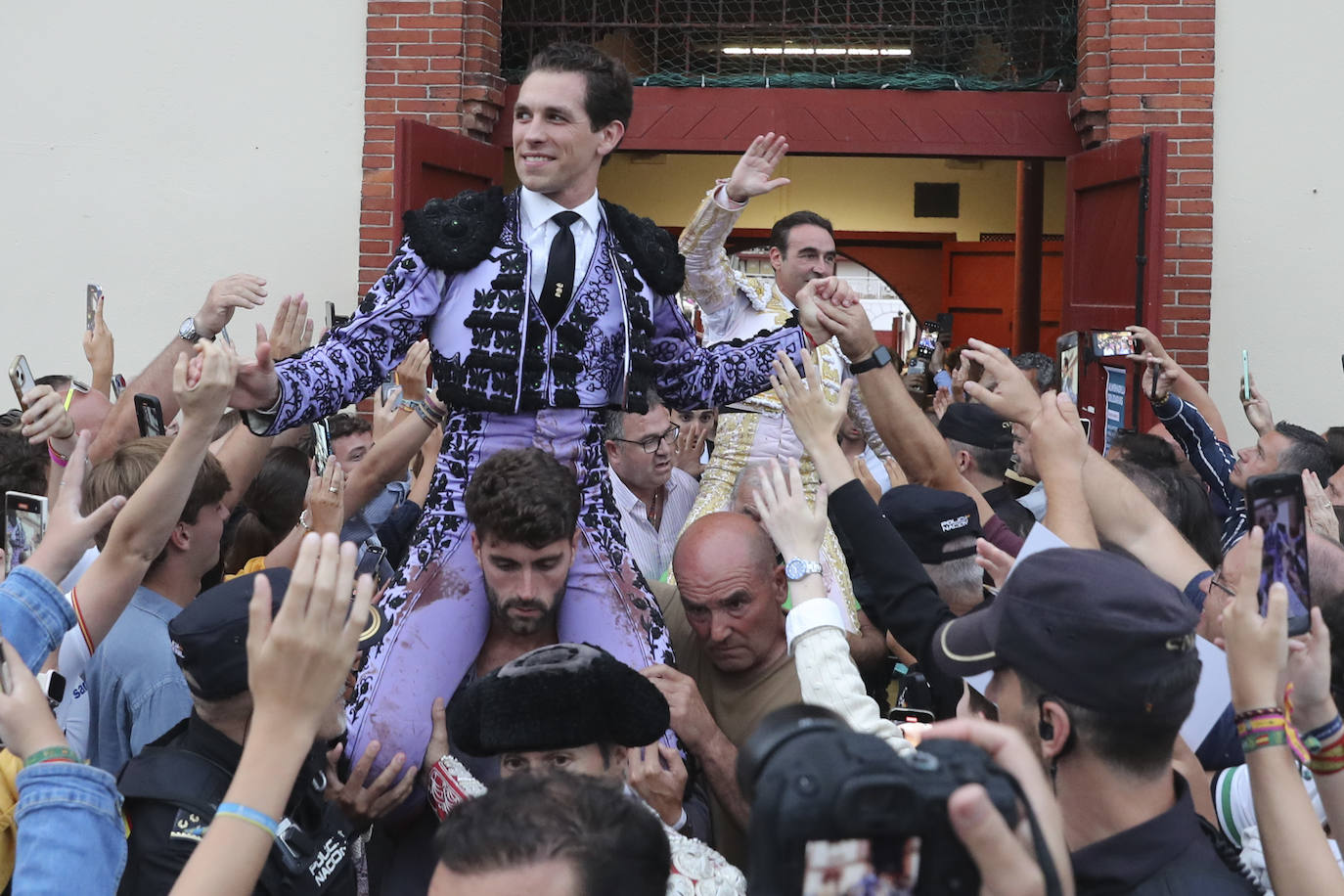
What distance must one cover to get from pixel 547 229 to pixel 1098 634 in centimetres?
215

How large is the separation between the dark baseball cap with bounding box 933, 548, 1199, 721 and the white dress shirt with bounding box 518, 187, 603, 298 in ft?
6.19

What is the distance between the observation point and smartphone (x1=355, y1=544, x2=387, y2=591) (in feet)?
13.8

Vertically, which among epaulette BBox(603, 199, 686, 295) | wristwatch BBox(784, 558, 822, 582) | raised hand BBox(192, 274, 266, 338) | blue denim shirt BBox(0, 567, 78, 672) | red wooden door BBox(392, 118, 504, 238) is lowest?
blue denim shirt BBox(0, 567, 78, 672)

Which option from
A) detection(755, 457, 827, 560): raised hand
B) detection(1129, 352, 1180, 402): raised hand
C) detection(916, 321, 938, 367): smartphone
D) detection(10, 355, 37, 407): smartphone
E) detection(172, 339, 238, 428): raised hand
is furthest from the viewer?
detection(916, 321, 938, 367): smartphone

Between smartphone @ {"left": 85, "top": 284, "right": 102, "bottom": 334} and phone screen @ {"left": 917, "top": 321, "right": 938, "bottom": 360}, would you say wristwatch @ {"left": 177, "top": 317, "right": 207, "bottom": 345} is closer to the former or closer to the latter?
smartphone @ {"left": 85, "top": 284, "right": 102, "bottom": 334}

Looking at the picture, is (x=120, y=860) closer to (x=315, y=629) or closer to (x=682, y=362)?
(x=315, y=629)

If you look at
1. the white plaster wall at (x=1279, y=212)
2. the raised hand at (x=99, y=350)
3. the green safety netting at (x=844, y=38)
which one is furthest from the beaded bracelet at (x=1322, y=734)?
the green safety netting at (x=844, y=38)

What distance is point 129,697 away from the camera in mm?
3281

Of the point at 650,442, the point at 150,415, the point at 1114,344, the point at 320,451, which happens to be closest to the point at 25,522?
the point at 150,415

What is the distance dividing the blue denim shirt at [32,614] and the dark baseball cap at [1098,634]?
1598 millimetres

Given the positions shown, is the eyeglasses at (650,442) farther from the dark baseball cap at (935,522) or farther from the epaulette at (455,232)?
the epaulette at (455,232)

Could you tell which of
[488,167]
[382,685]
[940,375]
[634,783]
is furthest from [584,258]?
[940,375]

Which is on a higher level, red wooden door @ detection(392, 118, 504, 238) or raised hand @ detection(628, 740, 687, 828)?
red wooden door @ detection(392, 118, 504, 238)

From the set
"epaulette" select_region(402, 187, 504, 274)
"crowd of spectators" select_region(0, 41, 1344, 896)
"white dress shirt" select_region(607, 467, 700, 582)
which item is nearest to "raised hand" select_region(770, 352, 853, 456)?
"crowd of spectators" select_region(0, 41, 1344, 896)
